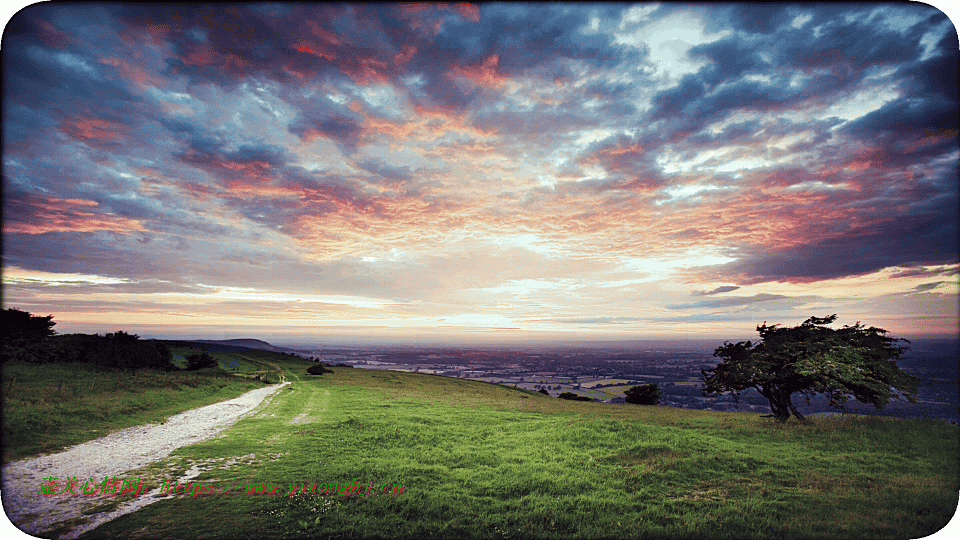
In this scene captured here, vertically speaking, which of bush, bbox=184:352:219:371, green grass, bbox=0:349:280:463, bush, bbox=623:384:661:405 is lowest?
bush, bbox=623:384:661:405

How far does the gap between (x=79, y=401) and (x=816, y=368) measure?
42226 millimetres

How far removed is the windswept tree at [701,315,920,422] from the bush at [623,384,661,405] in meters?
35.4

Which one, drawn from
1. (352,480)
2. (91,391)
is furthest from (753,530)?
(91,391)

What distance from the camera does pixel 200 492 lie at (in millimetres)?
9477

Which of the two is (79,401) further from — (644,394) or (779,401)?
(644,394)

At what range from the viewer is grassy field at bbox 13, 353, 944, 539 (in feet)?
25.3

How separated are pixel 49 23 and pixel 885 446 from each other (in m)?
34.3

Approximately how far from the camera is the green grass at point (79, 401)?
14.5 metres

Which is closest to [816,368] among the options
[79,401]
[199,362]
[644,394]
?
[644,394]

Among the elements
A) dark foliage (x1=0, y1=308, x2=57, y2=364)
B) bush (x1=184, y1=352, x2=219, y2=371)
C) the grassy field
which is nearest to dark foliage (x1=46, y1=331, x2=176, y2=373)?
dark foliage (x1=0, y1=308, x2=57, y2=364)

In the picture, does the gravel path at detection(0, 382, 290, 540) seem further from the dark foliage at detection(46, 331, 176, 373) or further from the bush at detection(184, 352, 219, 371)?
the bush at detection(184, 352, 219, 371)

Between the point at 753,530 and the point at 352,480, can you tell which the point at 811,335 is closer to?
the point at 753,530

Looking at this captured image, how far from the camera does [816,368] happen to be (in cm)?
1555

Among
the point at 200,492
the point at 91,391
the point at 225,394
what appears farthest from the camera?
the point at 225,394
